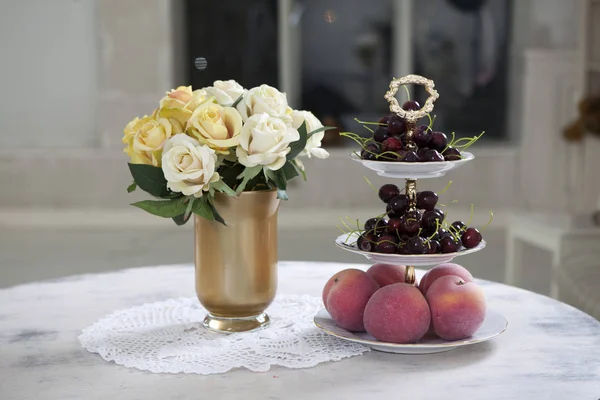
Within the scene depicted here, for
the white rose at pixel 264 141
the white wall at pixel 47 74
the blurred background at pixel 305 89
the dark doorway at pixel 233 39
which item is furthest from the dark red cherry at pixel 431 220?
the white wall at pixel 47 74

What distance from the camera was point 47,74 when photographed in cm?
502

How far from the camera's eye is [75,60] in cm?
499

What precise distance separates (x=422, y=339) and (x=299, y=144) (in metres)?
0.35

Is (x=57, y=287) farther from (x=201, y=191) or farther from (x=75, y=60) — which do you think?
(x=75, y=60)

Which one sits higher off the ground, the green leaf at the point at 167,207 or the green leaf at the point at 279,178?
the green leaf at the point at 279,178

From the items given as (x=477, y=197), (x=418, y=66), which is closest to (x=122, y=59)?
(x=418, y=66)

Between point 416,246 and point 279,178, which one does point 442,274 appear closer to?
point 416,246

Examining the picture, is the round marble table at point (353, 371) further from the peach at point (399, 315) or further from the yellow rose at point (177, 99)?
the yellow rose at point (177, 99)

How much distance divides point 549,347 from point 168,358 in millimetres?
558

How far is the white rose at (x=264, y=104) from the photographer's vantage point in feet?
4.24

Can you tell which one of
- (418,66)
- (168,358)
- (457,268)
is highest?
(418,66)

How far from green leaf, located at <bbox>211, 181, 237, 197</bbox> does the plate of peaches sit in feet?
0.67

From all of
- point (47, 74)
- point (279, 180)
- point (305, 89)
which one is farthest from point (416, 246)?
point (47, 74)

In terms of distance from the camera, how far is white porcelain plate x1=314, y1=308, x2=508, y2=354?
1.20 m
